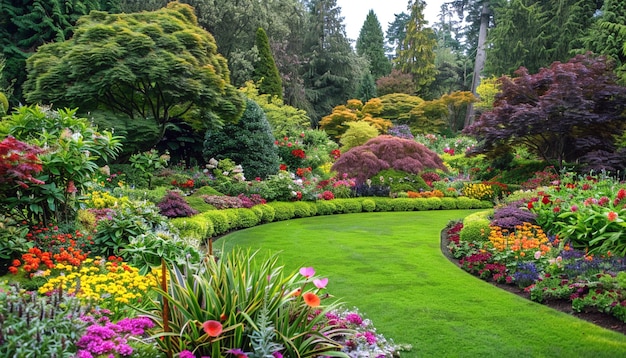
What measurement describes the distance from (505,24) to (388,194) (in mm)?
16136

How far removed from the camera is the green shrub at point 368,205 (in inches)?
516

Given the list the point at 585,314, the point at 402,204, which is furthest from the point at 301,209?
the point at 585,314

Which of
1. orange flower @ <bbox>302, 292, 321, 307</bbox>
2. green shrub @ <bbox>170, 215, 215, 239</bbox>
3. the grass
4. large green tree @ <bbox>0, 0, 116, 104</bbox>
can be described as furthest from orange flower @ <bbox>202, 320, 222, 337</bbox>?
large green tree @ <bbox>0, 0, 116, 104</bbox>

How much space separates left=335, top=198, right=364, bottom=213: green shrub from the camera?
12.7m

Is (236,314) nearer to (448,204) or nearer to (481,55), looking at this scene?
(448,204)

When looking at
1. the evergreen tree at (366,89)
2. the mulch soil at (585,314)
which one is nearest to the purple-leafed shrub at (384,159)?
the mulch soil at (585,314)

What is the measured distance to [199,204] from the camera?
898 cm

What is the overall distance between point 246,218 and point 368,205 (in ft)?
15.6

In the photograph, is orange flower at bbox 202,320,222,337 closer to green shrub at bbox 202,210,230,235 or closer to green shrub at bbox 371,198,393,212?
green shrub at bbox 202,210,230,235

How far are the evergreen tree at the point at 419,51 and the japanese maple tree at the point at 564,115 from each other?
65.5ft

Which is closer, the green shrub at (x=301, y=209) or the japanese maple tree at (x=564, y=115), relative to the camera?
the green shrub at (x=301, y=209)

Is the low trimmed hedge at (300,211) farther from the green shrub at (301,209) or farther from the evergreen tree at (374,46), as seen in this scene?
the evergreen tree at (374,46)

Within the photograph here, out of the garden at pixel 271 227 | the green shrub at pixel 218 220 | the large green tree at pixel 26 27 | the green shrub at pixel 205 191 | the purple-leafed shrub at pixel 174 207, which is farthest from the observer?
the large green tree at pixel 26 27

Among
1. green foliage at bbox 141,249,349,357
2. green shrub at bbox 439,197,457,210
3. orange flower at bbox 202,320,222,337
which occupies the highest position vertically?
orange flower at bbox 202,320,222,337
